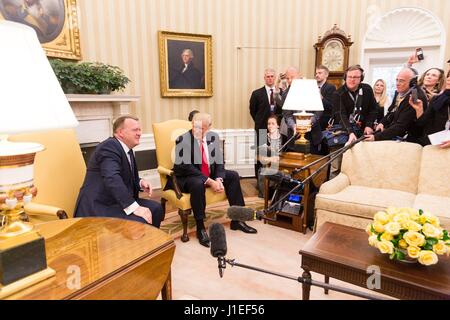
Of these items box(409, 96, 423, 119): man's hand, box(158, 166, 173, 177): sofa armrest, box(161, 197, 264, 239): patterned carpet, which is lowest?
box(161, 197, 264, 239): patterned carpet

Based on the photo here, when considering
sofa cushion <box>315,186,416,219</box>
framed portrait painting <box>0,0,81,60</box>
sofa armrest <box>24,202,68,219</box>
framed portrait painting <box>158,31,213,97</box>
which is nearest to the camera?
sofa armrest <box>24,202,68,219</box>

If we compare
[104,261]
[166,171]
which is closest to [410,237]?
[104,261]

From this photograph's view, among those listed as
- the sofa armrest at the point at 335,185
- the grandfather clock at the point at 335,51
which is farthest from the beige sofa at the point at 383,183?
the grandfather clock at the point at 335,51

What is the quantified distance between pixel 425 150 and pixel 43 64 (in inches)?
126

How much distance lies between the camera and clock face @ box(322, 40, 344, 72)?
522cm

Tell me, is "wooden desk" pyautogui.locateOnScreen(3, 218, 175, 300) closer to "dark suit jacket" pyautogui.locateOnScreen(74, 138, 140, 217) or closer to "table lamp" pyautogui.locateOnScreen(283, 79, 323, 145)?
"dark suit jacket" pyautogui.locateOnScreen(74, 138, 140, 217)

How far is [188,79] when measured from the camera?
501 centimetres

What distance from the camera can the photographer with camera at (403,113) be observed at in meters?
3.26

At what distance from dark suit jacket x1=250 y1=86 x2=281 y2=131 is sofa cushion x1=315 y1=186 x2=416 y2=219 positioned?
6.88 ft

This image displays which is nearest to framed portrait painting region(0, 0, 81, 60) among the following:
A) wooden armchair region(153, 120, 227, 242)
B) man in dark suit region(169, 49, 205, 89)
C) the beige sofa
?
man in dark suit region(169, 49, 205, 89)

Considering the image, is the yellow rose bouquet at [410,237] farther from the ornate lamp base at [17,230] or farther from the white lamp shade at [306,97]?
the white lamp shade at [306,97]

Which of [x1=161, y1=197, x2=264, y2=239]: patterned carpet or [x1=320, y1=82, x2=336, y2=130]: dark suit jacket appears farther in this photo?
[x1=320, y1=82, x2=336, y2=130]: dark suit jacket

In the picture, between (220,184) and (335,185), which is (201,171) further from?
(335,185)

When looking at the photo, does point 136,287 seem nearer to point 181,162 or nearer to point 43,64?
point 43,64
